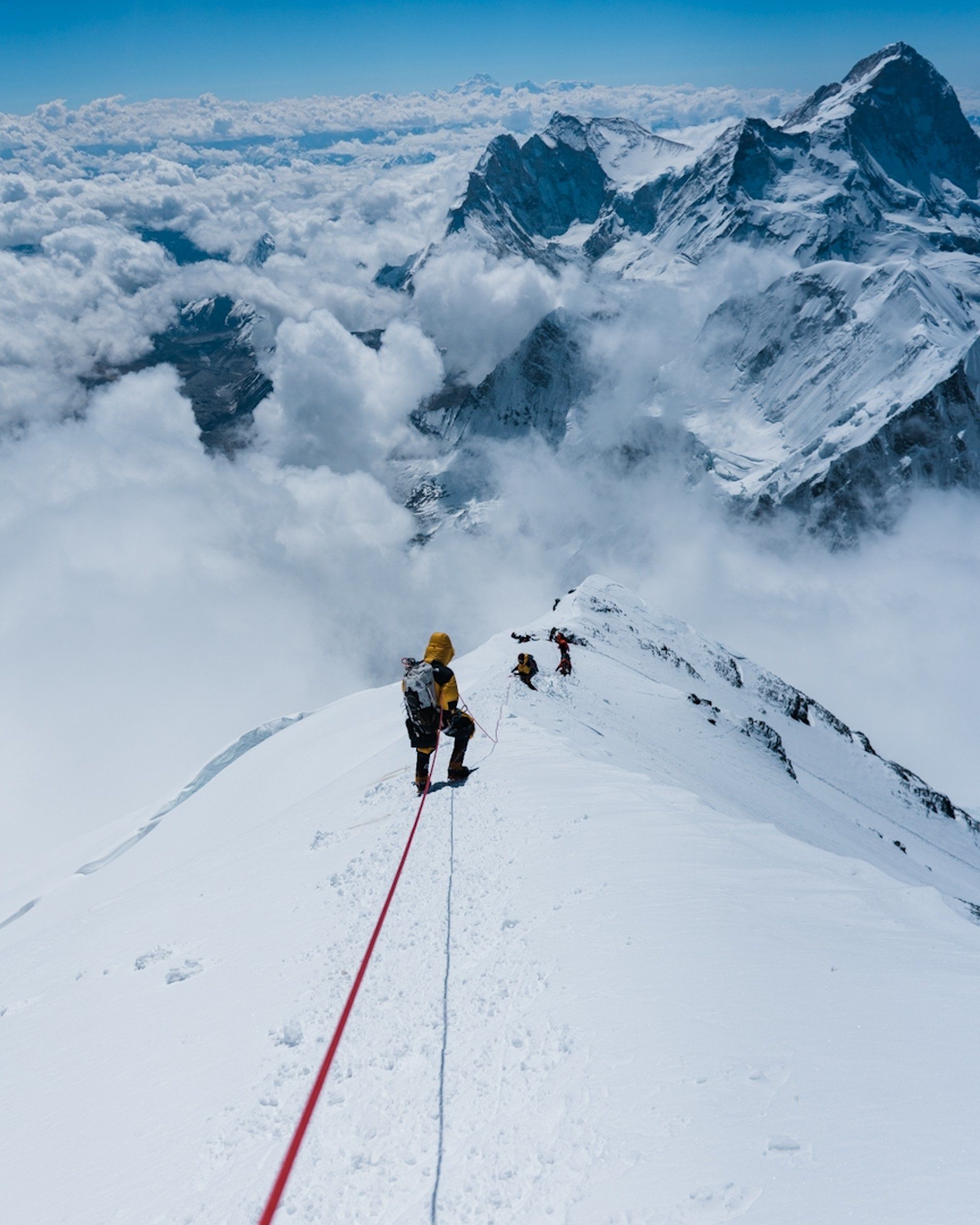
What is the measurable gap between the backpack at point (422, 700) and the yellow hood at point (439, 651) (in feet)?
0.62

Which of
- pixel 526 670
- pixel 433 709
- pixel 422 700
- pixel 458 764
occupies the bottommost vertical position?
pixel 458 764

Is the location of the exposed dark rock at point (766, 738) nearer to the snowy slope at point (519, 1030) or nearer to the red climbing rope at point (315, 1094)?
the snowy slope at point (519, 1030)

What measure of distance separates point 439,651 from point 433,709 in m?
1.27

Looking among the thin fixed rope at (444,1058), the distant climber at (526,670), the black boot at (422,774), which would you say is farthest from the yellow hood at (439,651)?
the distant climber at (526,670)

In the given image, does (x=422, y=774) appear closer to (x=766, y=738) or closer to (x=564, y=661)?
(x=564, y=661)

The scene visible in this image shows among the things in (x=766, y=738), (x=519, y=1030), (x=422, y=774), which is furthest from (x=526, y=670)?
(x=519, y=1030)

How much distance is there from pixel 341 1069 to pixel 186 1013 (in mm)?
2674

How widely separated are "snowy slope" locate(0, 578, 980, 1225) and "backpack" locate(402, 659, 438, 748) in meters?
1.38

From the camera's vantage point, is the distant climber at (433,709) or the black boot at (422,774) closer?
the distant climber at (433,709)

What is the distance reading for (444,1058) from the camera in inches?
219

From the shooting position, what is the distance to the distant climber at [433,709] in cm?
1320

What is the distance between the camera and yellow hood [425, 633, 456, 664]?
44.5 feet

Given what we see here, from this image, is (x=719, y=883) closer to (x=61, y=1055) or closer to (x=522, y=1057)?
(x=522, y=1057)

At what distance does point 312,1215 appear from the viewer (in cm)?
418
